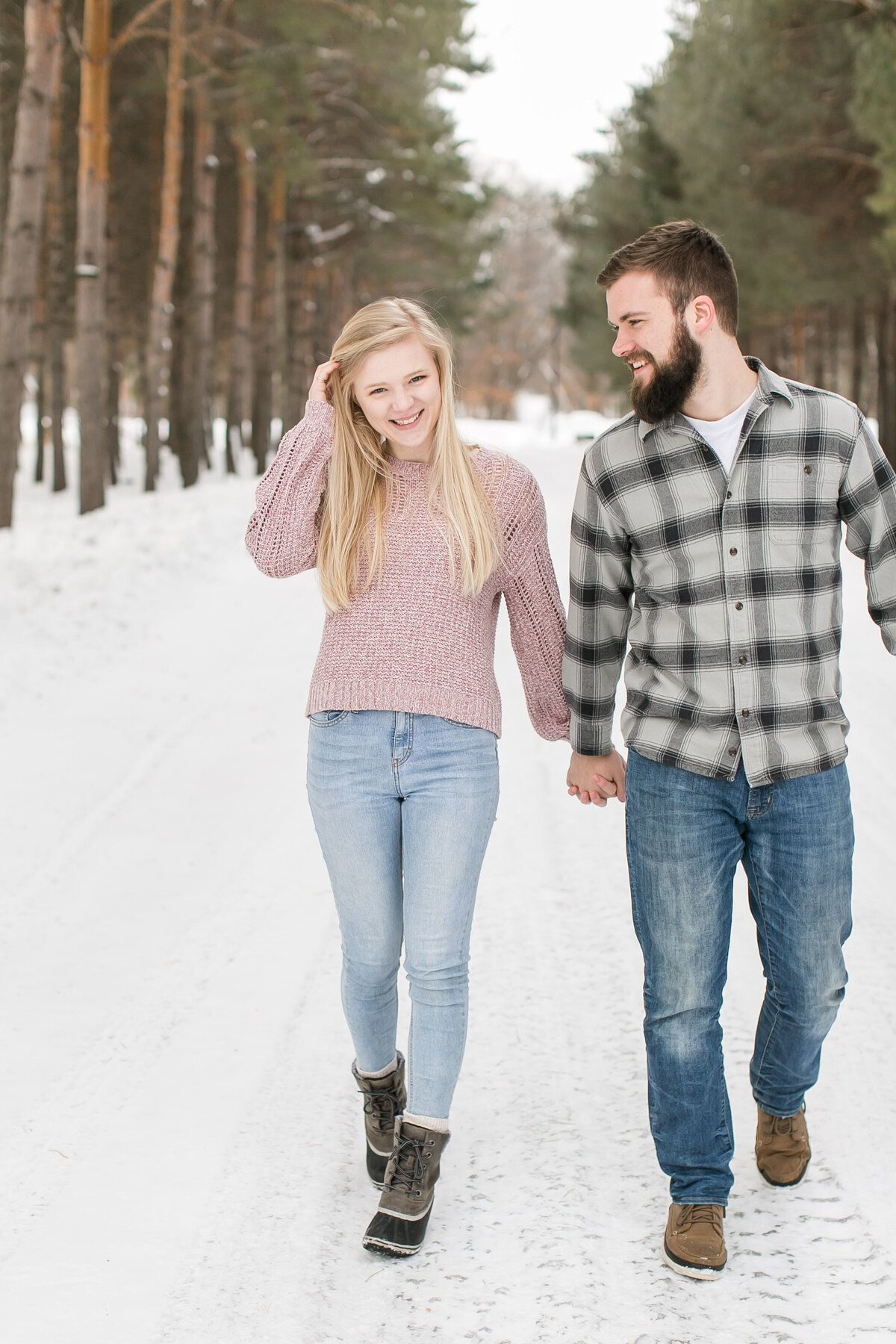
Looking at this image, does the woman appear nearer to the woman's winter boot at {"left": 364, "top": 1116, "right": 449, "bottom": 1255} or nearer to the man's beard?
the woman's winter boot at {"left": 364, "top": 1116, "right": 449, "bottom": 1255}

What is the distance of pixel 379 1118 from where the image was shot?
118 inches

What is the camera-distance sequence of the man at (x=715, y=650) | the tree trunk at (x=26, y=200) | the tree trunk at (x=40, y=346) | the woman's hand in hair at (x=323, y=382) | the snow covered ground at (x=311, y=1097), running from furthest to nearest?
the tree trunk at (x=40, y=346)
the tree trunk at (x=26, y=200)
the woman's hand in hair at (x=323, y=382)
the man at (x=715, y=650)
the snow covered ground at (x=311, y=1097)

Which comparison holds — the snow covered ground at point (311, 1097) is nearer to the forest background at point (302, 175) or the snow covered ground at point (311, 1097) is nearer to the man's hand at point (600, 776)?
the man's hand at point (600, 776)

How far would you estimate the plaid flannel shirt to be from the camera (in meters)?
2.63

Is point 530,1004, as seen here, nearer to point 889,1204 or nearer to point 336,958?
point 336,958

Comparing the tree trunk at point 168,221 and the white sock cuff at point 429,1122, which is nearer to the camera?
the white sock cuff at point 429,1122

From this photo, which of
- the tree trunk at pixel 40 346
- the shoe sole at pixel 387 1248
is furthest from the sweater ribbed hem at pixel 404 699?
the tree trunk at pixel 40 346

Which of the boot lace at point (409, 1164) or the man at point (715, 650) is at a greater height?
the man at point (715, 650)

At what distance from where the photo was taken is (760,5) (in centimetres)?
1564

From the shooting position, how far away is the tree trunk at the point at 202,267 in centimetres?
1862

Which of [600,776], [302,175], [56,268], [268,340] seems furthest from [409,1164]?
[268,340]

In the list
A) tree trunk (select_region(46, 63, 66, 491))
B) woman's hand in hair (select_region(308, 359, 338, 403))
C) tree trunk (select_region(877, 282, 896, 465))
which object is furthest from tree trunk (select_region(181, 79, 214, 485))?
woman's hand in hair (select_region(308, 359, 338, 403))

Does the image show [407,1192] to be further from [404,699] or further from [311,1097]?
[404,699]

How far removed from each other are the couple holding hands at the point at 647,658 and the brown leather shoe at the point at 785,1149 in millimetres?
13
